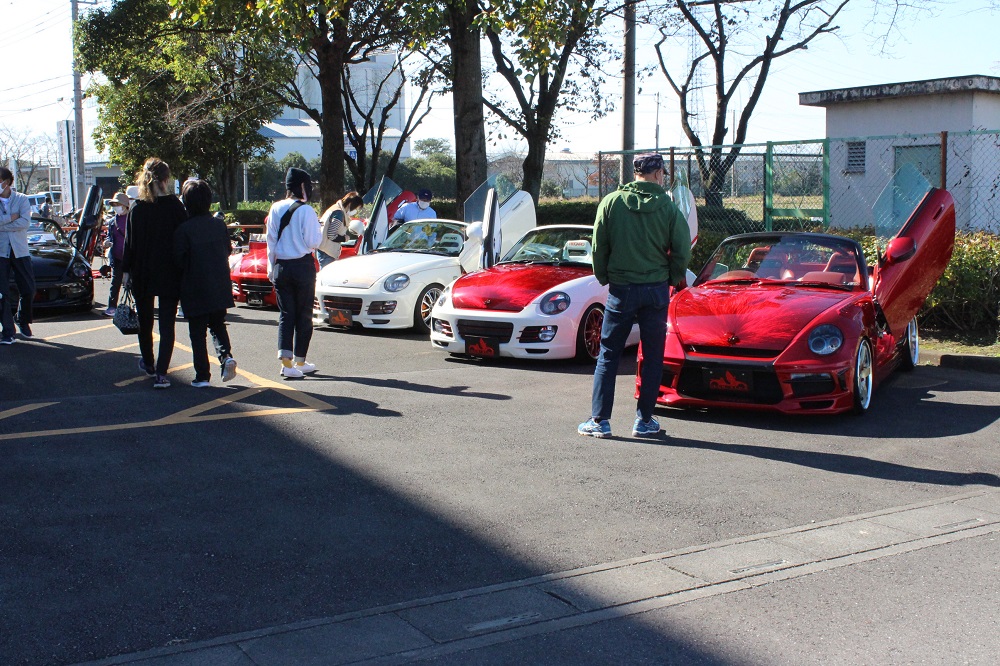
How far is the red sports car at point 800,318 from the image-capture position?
679cm

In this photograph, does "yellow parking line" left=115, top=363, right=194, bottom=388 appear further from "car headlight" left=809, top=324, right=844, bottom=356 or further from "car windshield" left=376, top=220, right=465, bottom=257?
"car headlight" left=809, top=324, right=844, bottom=356

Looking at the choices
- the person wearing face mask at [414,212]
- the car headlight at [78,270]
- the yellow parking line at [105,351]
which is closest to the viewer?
the yellow parking line at [105,351]

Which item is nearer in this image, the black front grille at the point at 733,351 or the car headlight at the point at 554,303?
the black front grille at the point at 733,351

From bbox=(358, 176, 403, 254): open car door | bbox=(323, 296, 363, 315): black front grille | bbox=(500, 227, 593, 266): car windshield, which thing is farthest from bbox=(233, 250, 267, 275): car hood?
bbox=(500, 227, 593, 266): car windshield

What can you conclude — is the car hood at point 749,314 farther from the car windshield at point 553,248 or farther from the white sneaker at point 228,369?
the white sneaker at point 228,369

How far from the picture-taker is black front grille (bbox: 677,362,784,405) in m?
6.78

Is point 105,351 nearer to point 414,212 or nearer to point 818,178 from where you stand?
point 414,212

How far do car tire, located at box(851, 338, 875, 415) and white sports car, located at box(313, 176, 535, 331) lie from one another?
5093mm

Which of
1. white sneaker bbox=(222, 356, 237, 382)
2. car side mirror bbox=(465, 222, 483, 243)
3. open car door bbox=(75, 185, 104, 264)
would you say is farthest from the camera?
open car door bbox=(75, 185, 104, 264)

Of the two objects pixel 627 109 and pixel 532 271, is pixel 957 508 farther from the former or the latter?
pixel 627 109

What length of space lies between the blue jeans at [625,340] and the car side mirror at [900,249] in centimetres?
231

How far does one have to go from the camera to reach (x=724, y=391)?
691 centimetres

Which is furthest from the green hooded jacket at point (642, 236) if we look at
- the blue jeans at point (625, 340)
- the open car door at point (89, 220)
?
the open car door at point (89, 220)

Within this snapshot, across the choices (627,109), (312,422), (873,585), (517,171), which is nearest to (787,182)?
(627,109)
